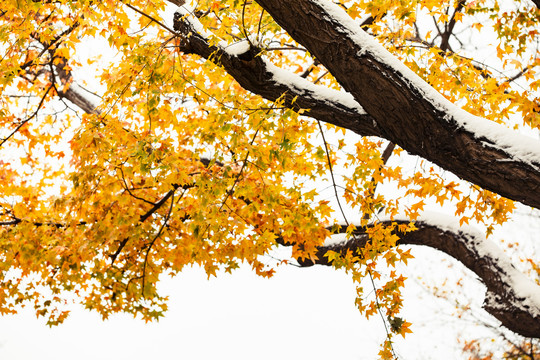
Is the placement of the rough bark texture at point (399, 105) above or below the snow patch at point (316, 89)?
below

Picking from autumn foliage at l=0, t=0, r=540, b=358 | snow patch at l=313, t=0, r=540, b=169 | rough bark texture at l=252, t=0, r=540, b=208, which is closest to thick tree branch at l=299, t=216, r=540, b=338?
autumn foliage at l=0, t=0, r=540, b=358

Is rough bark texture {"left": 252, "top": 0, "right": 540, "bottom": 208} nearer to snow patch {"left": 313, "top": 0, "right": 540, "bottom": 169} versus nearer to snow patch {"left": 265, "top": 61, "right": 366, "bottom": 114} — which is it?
snow patch {"left": 313, "top": 0, "right": 540, "bottom": 169}

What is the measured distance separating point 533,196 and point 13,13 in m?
4.33

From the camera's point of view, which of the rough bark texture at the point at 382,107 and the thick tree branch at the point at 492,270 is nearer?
the rough bark texture at the point at 382,107

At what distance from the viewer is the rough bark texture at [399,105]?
2281 millimetres

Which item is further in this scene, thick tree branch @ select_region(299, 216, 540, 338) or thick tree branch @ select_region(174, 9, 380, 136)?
thick tree branch @ select_region(299, 216, 540, 338)

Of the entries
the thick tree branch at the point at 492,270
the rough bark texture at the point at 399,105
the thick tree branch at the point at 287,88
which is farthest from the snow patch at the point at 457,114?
the thick tree branch at the point at 492,270

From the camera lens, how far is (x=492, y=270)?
4359mm

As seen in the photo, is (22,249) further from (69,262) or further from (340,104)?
(340,104)

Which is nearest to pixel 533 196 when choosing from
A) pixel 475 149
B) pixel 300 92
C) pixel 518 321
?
pixel 475 149

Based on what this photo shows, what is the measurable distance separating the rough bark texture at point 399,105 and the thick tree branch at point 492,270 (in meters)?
1.72

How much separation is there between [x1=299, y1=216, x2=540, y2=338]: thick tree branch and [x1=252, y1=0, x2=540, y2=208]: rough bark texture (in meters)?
1.72

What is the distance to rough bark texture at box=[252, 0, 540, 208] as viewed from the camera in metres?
2.28

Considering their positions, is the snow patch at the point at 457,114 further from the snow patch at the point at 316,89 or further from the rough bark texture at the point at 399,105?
the snow patch at the point at 316,89
